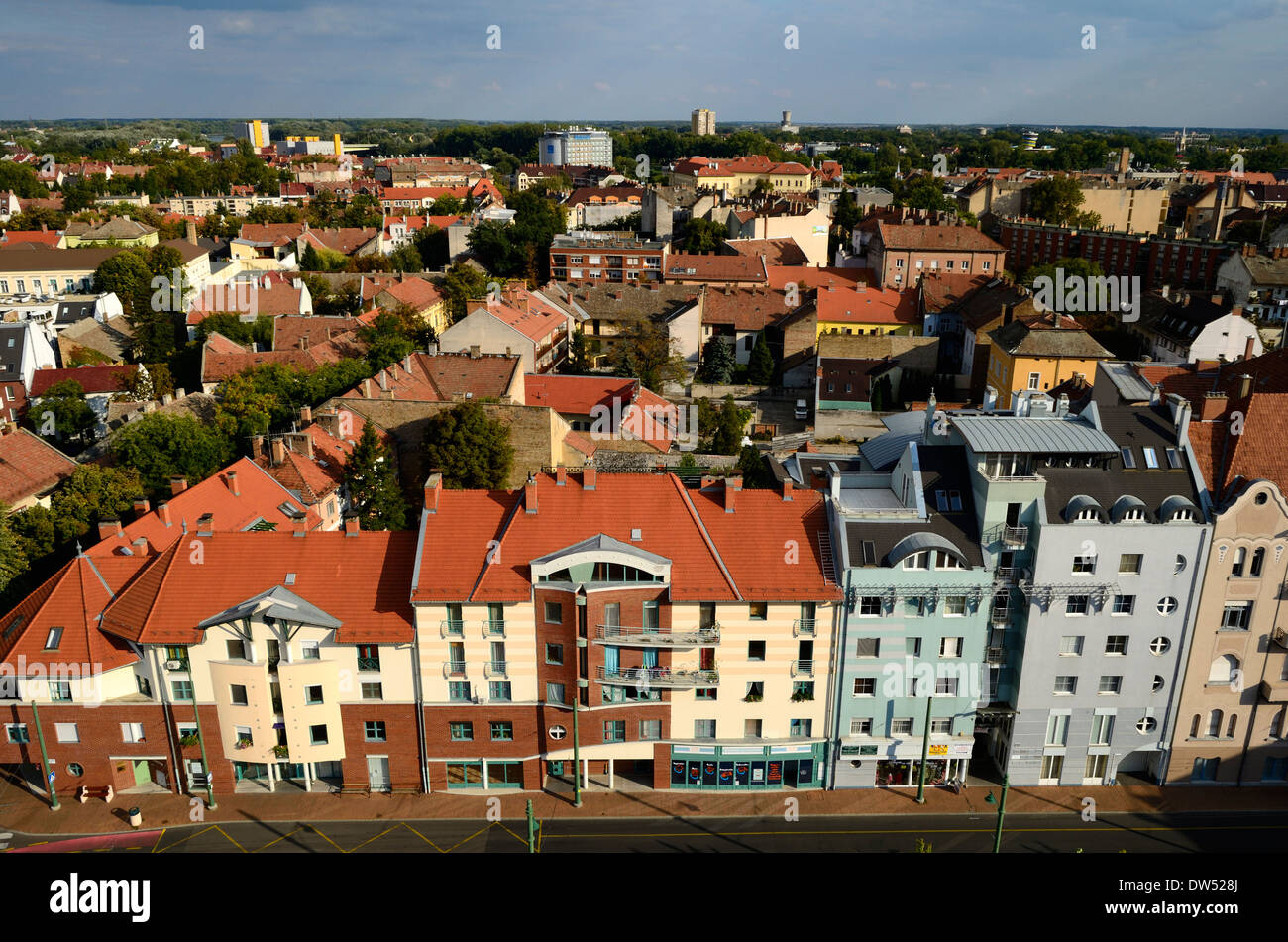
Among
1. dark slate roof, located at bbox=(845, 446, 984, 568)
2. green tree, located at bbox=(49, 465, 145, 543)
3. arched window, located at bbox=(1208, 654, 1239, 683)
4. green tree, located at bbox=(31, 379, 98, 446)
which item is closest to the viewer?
dark slate roof, located at bbox=(845, 446, 984, 568)

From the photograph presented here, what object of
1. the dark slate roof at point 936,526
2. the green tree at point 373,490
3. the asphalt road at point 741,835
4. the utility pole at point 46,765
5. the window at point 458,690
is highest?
the dark slate roof at point 936,526

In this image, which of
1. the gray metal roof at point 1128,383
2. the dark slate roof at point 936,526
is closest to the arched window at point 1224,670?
the dark slate roof at point 936,526

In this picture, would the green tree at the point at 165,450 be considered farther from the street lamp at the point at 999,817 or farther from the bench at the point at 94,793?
the street lamp at the point at 999,817

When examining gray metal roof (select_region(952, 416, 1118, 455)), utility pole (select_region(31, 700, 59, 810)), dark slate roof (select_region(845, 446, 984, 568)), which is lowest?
utility pole (select_region(31, 700, 59, 810))

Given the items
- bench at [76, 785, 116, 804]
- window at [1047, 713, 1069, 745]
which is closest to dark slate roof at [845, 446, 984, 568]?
window at [1047, 713, 1069, 745]

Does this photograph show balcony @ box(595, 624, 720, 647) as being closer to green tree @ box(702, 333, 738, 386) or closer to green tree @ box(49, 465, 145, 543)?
green tree @ box(49, 465, 145, 543)

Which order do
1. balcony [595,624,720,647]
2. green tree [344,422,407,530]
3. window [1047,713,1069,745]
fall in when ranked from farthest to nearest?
green tree [344,422,407,530], window [1047,713,1069,745], balcony [595,624,720,647]

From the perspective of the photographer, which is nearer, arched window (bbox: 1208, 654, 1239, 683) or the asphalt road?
the asphalt road

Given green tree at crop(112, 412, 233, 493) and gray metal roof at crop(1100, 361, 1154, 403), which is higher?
gray metal roof at crop(1100, 361, 1154, 403)
